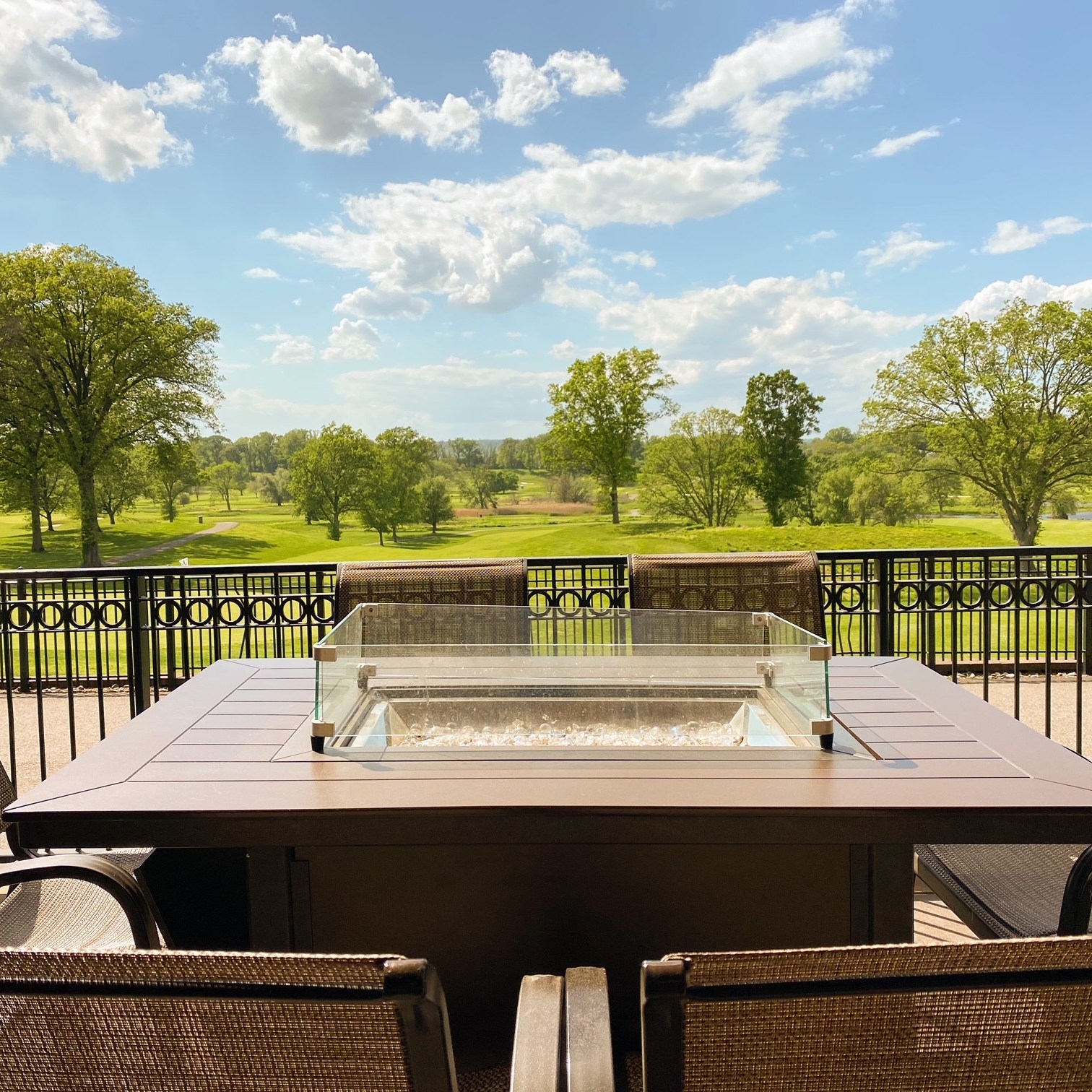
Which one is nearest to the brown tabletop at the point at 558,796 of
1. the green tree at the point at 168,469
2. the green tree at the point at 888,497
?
the green tree at the point at 888,497

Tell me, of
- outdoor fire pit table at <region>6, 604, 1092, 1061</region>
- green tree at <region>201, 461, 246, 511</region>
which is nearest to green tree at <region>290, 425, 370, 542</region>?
green tree at <region>201, 461, 246, 511</region>

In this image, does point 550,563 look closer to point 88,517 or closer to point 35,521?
point 88,517

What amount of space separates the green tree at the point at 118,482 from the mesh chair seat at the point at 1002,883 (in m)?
27.8

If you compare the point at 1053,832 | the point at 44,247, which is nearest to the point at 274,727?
the point at 1053,832

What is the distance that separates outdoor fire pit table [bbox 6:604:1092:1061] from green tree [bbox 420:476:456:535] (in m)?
26.1

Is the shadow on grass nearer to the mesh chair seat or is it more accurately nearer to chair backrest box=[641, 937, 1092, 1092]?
the mesh chair seat

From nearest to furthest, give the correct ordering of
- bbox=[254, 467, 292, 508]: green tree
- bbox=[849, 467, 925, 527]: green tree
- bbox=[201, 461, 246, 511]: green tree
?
bbox=[849, 467, 925, 527]: green tree < bbox=[201, 461, 246, 511]: green tree < bbox=[254, 467, 292, 508]: green tree

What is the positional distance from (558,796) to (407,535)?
90.5 ft

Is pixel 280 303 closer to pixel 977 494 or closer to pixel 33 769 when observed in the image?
pixel 977 494

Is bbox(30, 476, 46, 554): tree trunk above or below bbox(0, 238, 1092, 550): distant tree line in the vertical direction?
below

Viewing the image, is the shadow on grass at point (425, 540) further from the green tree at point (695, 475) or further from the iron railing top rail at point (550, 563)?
the iron railing top rail at point (550, 563)

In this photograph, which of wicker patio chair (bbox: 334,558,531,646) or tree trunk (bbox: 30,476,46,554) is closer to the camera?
wicker patio chair (bbox: 334,558,531,646)

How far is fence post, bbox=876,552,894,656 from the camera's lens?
289cm

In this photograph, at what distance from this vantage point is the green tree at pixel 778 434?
28594 millimetres
